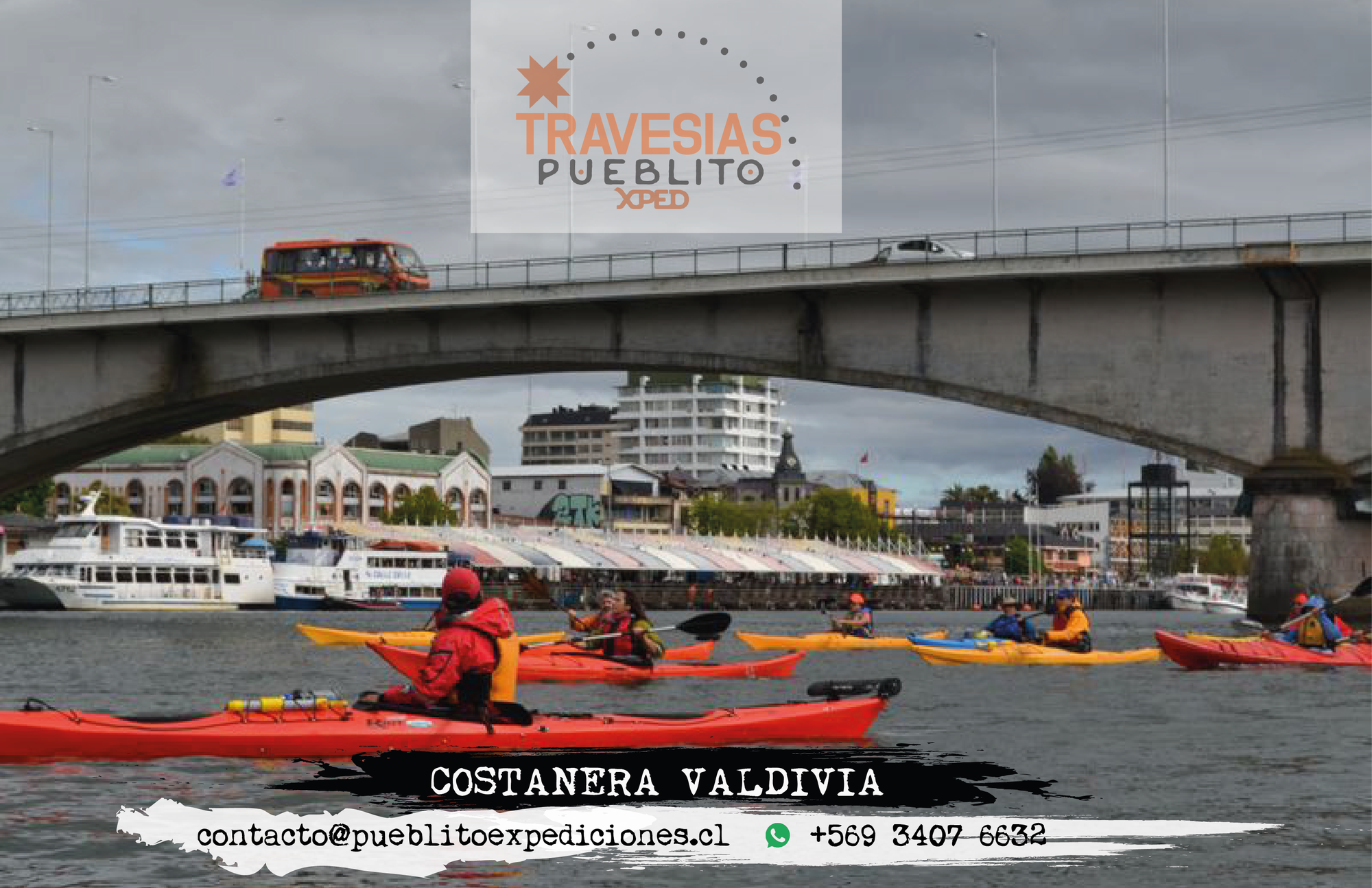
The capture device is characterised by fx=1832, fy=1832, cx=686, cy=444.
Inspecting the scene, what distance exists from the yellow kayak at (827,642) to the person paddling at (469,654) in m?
29.9

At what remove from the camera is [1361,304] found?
167 feet

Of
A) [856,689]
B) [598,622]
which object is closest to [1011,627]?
[598,622]

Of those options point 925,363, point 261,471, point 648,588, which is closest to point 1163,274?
point 925,363

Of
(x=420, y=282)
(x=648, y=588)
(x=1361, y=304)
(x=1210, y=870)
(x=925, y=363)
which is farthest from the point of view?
(x=648, y=588)

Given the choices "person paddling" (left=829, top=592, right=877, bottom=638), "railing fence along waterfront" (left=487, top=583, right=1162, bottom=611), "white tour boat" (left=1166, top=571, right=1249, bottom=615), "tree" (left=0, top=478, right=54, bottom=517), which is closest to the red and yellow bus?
"person paddling" (left=829, top=592, right=877, bottom=638)

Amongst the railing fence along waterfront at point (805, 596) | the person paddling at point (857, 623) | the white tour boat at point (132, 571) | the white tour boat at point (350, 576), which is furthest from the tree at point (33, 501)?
the person paddling at point (857, 623)

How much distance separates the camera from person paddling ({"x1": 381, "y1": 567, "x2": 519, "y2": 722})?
20609 millimetres

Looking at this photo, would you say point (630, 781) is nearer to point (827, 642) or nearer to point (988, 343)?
point (827, 642)

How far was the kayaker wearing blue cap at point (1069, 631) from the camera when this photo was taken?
43.3 metres

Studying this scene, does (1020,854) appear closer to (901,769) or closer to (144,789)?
(901,769)

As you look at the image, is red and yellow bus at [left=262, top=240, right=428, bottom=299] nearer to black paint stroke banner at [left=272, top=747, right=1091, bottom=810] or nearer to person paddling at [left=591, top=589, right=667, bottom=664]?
person paddling at [left=591, top=589, right=667, bottom=664]

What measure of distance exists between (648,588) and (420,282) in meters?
64.6

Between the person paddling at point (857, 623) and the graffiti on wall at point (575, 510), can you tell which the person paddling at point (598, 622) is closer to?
the person paddling at point (857, 623)

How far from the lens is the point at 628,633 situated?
36188mm
